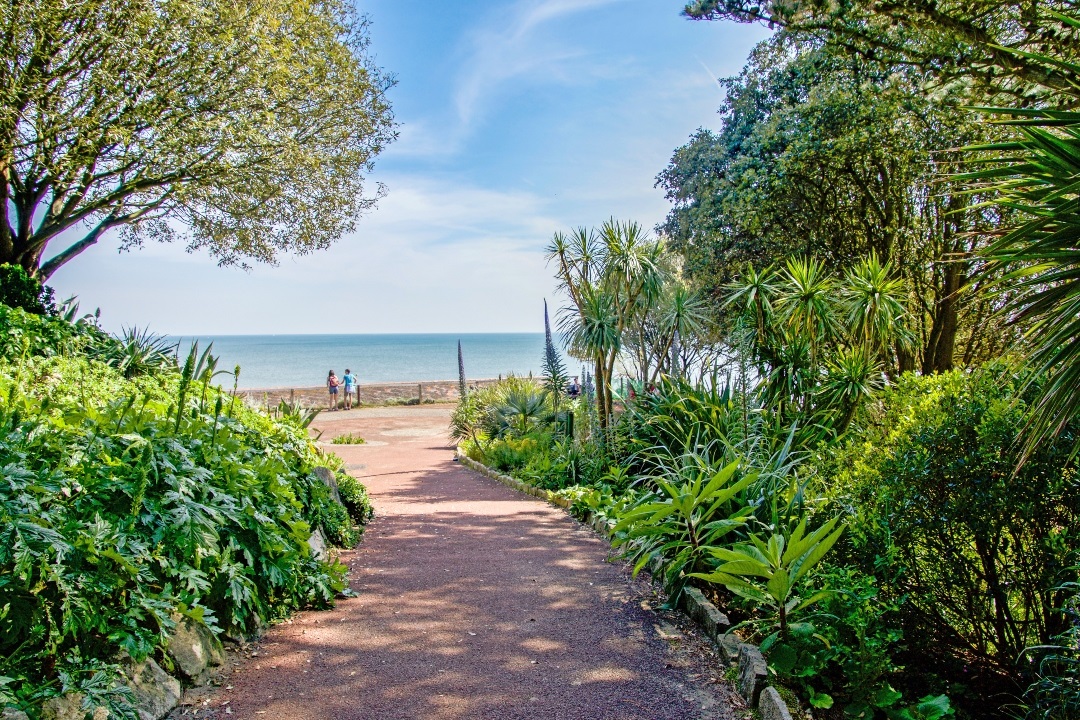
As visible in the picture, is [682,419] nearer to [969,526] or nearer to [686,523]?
[686,523]

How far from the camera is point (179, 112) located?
28.1 ft

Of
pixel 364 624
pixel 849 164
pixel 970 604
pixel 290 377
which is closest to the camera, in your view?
pixel 970 604

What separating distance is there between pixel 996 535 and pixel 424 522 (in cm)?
544

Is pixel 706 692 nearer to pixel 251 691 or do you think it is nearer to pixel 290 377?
pixel 251 691

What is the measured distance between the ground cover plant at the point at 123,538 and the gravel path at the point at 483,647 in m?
0.35

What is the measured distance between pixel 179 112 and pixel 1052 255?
949cm

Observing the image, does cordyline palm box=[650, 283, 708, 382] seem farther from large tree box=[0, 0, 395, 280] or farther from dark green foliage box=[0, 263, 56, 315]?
dark green foliage box=[0, 263, 56, 315]

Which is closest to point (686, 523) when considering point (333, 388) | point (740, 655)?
point (740, 655)

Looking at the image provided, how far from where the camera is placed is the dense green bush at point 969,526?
288 cm

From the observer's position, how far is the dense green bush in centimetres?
288

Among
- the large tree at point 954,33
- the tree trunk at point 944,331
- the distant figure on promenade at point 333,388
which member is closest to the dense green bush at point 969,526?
the large tree at point 954,33

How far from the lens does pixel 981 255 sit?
3104mm

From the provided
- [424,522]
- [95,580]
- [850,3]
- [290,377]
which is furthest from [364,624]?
[290,377]

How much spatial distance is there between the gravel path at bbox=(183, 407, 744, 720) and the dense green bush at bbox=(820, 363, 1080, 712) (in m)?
1.13
